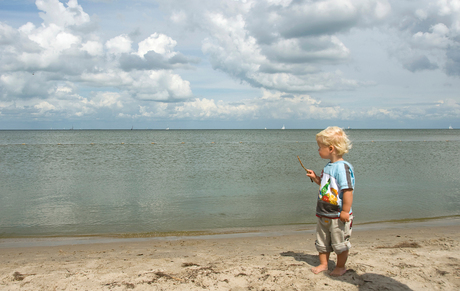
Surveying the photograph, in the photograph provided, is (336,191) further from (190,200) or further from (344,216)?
(190,200)

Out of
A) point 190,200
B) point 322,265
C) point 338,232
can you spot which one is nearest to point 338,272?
point 322,265

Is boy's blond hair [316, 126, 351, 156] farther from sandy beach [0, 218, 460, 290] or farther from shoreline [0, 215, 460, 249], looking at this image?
shoreline [0, 215, 460, 249]

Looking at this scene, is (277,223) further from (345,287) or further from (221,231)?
(345,287)

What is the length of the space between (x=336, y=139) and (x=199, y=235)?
5.35 m

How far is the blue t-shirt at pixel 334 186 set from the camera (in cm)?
399

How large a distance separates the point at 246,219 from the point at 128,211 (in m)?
4.15

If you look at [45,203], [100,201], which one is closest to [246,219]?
[100,201]

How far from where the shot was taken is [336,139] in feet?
13.6

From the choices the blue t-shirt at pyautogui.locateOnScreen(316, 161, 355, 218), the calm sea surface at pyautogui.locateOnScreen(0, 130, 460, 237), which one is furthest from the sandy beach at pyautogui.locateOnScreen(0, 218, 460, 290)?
the calm sea surface at pyautogui.locateOnScreen(0, 130, 460, 237)

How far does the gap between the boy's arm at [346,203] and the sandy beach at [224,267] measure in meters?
0.95

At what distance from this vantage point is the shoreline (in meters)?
7.85

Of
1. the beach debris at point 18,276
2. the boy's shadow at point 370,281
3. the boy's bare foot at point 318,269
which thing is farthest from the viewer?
the beach debris at point 18,276

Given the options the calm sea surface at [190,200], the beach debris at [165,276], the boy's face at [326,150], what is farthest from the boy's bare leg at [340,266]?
the calm sea surface at [190,200]

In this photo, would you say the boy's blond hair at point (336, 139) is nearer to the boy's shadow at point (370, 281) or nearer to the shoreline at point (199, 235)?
the boy's shadow at point (370, 281)
